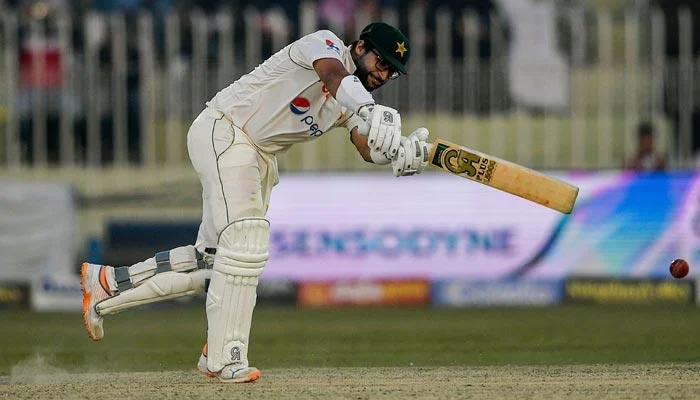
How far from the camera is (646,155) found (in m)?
13.8

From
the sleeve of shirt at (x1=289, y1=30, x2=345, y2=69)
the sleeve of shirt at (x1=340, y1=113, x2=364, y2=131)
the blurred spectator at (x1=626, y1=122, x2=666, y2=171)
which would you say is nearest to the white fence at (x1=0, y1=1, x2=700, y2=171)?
the blurred spectator at (x1=626, y1=122, x2=666, y2=171)

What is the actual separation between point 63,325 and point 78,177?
10.1 ft

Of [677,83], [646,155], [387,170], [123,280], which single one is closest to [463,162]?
[123,280]

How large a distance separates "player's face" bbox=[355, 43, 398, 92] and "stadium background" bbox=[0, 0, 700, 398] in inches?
202

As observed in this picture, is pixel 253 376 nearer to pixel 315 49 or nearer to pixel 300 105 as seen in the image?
pixel 300 105

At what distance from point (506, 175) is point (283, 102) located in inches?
42.6

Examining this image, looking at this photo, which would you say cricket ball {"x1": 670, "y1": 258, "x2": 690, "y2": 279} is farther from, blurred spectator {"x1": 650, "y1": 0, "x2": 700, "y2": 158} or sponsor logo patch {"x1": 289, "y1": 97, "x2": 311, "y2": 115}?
blurred spectator {"x1": 650, "y1": 0, "x2": 700, "y2": 158}

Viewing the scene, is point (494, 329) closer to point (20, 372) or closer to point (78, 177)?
point (20, 372)

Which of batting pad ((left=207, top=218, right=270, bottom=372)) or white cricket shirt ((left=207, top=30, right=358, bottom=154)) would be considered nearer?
batting pad ((left=207, top=218, right=270, bottom=372))

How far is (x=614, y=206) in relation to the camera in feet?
44.8

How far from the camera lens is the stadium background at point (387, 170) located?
13562 millimetres

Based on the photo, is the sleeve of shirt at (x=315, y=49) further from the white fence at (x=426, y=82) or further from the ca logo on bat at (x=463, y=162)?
the white fence at (x=426, y=82)

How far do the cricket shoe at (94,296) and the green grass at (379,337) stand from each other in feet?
3.33

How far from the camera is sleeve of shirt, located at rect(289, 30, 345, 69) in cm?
658
